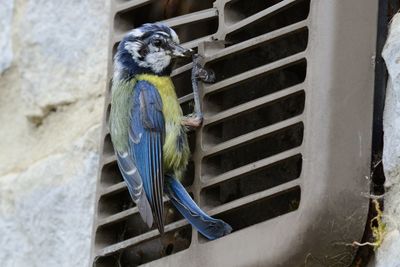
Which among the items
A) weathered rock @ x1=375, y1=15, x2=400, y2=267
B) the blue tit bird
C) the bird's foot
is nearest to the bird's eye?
the blue tit bird

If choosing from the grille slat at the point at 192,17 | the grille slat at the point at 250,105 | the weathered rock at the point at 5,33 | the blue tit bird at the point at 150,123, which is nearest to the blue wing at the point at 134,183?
the blue tit bird at the point at 150,123

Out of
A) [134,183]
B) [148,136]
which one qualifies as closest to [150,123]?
[148,136]

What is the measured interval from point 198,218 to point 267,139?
0.31 meters

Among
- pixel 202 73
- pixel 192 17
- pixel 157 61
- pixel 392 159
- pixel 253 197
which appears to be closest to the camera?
pixel 392 159

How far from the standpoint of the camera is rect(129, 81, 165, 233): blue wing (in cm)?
289

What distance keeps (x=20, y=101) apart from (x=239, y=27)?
74 centimetres

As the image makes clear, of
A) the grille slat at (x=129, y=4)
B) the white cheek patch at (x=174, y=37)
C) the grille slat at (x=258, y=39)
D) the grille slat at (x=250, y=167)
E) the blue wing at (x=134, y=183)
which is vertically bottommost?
the blue wing at (x=134, y=183)

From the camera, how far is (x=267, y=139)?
2.82 m

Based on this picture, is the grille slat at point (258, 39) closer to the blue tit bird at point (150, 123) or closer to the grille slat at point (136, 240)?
the blue tit bird at point (150, 123)

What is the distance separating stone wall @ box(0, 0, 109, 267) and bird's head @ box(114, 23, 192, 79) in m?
0.08

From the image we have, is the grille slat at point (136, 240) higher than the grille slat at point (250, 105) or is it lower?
lower

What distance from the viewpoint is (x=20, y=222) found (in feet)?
10.1

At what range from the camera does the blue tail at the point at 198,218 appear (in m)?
2.59

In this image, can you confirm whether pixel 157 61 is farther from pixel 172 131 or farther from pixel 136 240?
pixel 136 240
